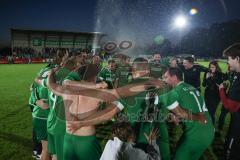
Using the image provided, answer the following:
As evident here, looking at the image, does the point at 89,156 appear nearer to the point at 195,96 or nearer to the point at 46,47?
the point at 195,96

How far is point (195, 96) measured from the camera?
14.2ft

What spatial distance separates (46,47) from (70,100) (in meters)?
67.3

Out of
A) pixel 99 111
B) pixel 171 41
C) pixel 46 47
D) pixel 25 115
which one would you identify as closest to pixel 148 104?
pixel 99 111

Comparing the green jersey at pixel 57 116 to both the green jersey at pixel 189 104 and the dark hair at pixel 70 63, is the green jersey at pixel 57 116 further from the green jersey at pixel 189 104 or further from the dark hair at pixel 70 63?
the green jersey at pixel 189 104

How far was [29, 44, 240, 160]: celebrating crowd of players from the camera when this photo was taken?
3543 mm

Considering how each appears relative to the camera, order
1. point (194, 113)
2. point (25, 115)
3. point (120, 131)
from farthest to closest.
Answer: point (25, 115) → point (194, 113) → point (120, 131)

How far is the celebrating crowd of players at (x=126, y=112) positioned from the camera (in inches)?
139

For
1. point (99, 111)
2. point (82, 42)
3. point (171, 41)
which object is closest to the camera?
point (99, 111)

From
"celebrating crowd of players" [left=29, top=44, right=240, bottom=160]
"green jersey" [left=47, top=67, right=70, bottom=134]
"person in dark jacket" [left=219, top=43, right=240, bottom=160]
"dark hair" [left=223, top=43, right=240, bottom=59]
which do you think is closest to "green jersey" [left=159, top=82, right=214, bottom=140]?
"celebrating crowd of players" [left=29, top=44, right=240, bottom=160]

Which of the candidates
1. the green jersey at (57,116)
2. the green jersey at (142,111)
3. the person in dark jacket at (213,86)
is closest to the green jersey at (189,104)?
the green jersey at (142,111)

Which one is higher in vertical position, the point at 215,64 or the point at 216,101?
the point at 215,64

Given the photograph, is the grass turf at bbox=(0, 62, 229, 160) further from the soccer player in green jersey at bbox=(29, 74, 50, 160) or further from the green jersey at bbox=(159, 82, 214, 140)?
the green jersey at bbox=(159, 82, 214, 140)

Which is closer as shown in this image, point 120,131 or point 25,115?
point 120,131

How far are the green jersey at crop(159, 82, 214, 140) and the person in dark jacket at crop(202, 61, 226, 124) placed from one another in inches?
162
